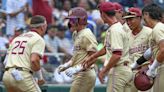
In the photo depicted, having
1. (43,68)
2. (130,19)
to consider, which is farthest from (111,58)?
(43,68)

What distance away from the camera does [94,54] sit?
414 inches

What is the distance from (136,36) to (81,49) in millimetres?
1025

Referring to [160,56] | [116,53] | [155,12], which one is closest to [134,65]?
[116,53]

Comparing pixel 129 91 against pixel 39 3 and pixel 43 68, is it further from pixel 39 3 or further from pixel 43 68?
pixel 39 3

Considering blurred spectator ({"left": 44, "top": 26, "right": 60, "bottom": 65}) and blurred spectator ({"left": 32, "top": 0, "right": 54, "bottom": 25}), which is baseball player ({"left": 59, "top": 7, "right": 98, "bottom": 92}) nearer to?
blurred spectator ({"left": 44, "top": 26, "right": 60, "bottom": 65})

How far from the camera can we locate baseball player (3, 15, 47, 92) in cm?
983

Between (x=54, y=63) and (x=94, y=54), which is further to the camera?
(x=54, y=63)

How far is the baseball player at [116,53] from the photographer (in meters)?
9.85

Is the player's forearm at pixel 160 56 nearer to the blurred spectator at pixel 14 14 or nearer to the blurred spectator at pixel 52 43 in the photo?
the blurred spectator at pixel 52 43

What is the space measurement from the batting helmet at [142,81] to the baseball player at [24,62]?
161 centimetres

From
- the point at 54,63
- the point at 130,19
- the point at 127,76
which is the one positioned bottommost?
the point at 54,63

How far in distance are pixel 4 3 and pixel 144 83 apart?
6281 millimetres

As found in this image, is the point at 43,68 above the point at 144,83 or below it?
below

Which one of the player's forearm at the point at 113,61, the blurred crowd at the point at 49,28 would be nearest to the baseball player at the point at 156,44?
the player's forearm at the point at 113,61
